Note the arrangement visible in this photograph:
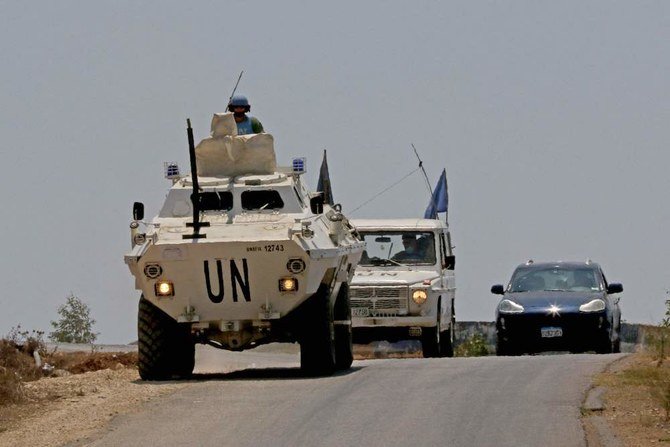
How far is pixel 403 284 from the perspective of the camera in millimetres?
28391

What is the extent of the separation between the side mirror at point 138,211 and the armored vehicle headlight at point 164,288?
1202mm

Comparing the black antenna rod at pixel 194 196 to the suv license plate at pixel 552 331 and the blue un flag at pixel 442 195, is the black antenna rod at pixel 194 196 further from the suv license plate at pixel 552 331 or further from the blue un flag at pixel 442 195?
the blue un flag at pixel 442 195

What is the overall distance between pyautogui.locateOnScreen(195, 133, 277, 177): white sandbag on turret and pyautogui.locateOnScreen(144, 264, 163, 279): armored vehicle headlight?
2456mm

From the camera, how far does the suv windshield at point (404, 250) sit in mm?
29188

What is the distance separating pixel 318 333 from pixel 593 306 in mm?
8197

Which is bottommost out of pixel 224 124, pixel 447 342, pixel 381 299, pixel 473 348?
pixel 473 348

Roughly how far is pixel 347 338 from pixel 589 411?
661 centimetres

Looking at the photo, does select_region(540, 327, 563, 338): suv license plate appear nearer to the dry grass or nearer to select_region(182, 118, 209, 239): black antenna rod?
the dry grass

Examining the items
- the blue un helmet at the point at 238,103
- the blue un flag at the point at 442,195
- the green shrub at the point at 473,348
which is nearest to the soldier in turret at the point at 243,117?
the blue un helmet at the point at 238,103

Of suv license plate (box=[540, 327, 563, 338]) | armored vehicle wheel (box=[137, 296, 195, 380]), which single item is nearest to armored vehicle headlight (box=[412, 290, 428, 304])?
suv license plate (box=[540, 327, 563, 338])

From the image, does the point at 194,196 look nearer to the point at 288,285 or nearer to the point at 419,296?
the point at 288,285

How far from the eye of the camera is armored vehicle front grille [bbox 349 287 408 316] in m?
28.4

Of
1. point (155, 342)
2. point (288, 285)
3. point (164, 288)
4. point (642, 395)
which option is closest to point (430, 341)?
point (288, 285)

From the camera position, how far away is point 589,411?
52.3ft
